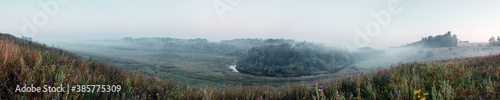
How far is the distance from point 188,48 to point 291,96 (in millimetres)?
188687

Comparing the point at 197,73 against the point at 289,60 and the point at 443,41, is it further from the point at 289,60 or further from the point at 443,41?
the point at 443,41

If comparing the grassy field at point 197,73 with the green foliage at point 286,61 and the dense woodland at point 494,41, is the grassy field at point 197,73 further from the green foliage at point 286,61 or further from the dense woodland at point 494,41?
the dense woodland at point 494,41

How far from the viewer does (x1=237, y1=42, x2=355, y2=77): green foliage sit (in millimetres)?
76438

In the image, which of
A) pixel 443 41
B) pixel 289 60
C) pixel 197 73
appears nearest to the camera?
pixel 197 73

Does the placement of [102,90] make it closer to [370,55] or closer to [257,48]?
[257,48]

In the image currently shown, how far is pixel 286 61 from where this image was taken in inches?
3366

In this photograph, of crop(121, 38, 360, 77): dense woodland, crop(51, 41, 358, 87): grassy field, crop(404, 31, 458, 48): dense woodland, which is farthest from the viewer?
crop(404, 31, 458, 48): dense woodland

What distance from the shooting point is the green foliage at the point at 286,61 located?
7644cm

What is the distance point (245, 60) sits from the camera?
3543 inches

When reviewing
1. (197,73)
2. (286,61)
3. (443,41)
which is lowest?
(197,73)

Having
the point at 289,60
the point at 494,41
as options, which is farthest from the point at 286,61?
the point at 494,41

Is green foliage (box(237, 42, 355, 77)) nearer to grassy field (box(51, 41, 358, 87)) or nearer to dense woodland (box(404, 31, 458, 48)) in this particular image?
grassy field (box(51, 41, 358, 87))

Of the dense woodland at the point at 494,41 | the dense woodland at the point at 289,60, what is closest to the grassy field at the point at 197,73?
the dense woodland at the point at 289,60

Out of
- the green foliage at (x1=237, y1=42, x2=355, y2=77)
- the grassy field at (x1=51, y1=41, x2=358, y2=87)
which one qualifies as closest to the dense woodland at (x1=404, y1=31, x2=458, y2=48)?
the green foliage at (x1=237, y1=42, x2=355, y2=77)
